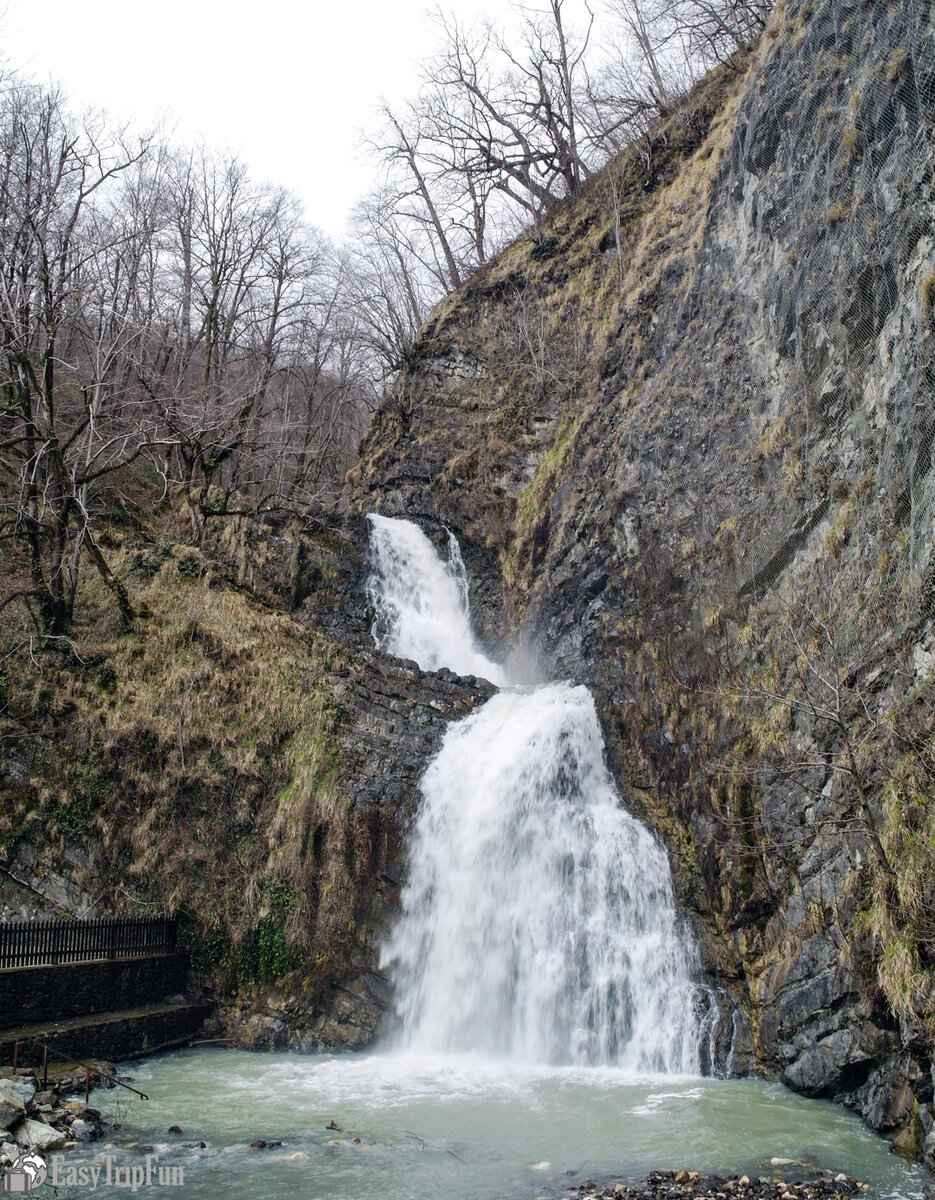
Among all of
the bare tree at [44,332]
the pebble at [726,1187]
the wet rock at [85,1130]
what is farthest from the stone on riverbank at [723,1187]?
the bare tree at [44,332]

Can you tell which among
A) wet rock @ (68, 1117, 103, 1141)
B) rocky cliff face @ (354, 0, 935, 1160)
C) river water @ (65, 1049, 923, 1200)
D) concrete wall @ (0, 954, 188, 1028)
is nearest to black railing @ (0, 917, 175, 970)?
concrete wall @ (0, 954, 188, 1028)

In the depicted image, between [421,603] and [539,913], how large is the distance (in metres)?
10.7

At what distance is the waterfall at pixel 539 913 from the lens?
37.8 feet

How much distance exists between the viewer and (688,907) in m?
12.4

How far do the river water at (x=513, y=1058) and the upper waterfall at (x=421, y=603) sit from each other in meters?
4.60

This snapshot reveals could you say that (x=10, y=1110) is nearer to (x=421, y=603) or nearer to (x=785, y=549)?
(x=785, y=549)

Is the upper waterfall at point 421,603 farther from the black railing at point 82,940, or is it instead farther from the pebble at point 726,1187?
the pebble at point 726,1187

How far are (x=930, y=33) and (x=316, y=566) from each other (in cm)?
1517

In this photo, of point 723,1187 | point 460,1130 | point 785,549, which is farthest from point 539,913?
point 785,549

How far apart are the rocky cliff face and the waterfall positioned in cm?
63

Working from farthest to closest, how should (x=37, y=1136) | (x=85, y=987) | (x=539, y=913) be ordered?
(x=539, y=913) < (x=85, y=987) < (x=37, y=1136)

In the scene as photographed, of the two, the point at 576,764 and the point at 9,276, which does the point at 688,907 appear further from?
the point at 9,276

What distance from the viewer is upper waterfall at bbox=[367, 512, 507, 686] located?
69.0 ft

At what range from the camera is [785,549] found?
12500 millimetres
